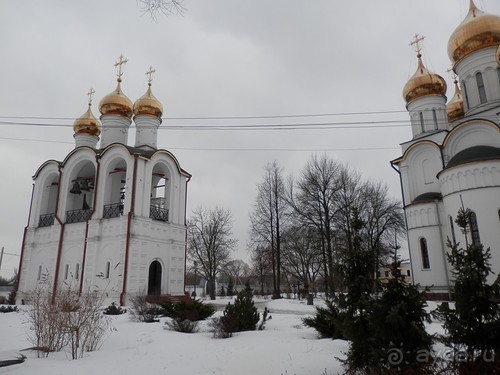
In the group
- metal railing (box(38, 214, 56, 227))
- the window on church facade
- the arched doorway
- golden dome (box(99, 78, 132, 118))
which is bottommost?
the arched doorway

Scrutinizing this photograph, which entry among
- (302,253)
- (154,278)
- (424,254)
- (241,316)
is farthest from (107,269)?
(424,254)

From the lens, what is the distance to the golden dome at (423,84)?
80.5 feet

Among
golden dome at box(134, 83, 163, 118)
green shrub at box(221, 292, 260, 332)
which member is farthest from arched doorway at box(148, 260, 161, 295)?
green shrub at box(221, 292, 260, 332)

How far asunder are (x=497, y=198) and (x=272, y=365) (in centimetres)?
1507

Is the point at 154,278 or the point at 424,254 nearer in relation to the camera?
the point at 424,254

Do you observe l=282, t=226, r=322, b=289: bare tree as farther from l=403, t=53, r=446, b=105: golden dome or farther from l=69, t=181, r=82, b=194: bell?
l=69, t=181, r=82, b=194: bell

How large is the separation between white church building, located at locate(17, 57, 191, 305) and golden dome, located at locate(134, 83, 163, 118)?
2.6 inches

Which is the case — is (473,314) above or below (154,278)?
below

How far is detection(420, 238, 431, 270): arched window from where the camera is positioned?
2029cm

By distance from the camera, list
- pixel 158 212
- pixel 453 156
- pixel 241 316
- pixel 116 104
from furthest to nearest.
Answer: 1. pixel 116 104
2. pixel 158 212
3. pixel 453 156
4. pixel 241 316

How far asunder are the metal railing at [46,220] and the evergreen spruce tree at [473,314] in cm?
2495

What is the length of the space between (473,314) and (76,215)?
23507 millimetres

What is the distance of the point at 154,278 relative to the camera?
2222 cm

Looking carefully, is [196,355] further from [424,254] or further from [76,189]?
[76,189]
